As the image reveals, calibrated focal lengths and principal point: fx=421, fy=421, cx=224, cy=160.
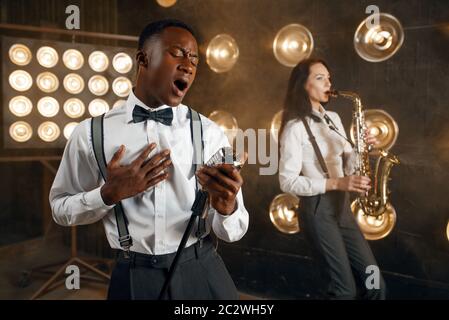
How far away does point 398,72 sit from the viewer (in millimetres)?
2002

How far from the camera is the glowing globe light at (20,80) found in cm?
230

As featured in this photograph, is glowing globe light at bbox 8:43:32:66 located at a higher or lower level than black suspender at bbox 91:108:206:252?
higher

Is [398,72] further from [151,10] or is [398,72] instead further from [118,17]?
[118,17]

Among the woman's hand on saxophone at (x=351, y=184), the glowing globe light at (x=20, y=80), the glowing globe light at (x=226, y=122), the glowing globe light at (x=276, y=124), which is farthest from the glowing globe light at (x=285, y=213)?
the glowing globe light at (x=20, y=80)

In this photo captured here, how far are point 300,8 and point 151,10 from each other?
767mm

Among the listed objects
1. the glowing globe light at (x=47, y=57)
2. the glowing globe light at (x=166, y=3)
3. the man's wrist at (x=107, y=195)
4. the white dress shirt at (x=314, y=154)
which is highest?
the glowing globe light at (x=166, y=3)

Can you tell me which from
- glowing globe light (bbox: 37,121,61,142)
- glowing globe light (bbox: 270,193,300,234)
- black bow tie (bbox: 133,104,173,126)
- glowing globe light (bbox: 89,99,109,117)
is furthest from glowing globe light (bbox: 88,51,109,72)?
glowing globe light (bbox: 270,193,300,234)

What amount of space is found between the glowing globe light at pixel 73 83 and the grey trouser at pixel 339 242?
1.35 meters

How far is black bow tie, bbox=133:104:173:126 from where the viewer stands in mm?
1740

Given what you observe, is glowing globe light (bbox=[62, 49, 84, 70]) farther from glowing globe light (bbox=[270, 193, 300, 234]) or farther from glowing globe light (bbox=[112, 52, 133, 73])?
glowing globe light (bbox=[270, 193, 300, 234])

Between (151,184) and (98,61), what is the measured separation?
93cm

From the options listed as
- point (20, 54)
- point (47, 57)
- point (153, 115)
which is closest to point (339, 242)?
point (153, 115)

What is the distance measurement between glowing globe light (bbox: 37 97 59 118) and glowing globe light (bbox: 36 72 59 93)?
0.17 feet

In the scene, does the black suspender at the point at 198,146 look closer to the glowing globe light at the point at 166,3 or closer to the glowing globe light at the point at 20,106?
the glowing globe light at the point at 166,3
